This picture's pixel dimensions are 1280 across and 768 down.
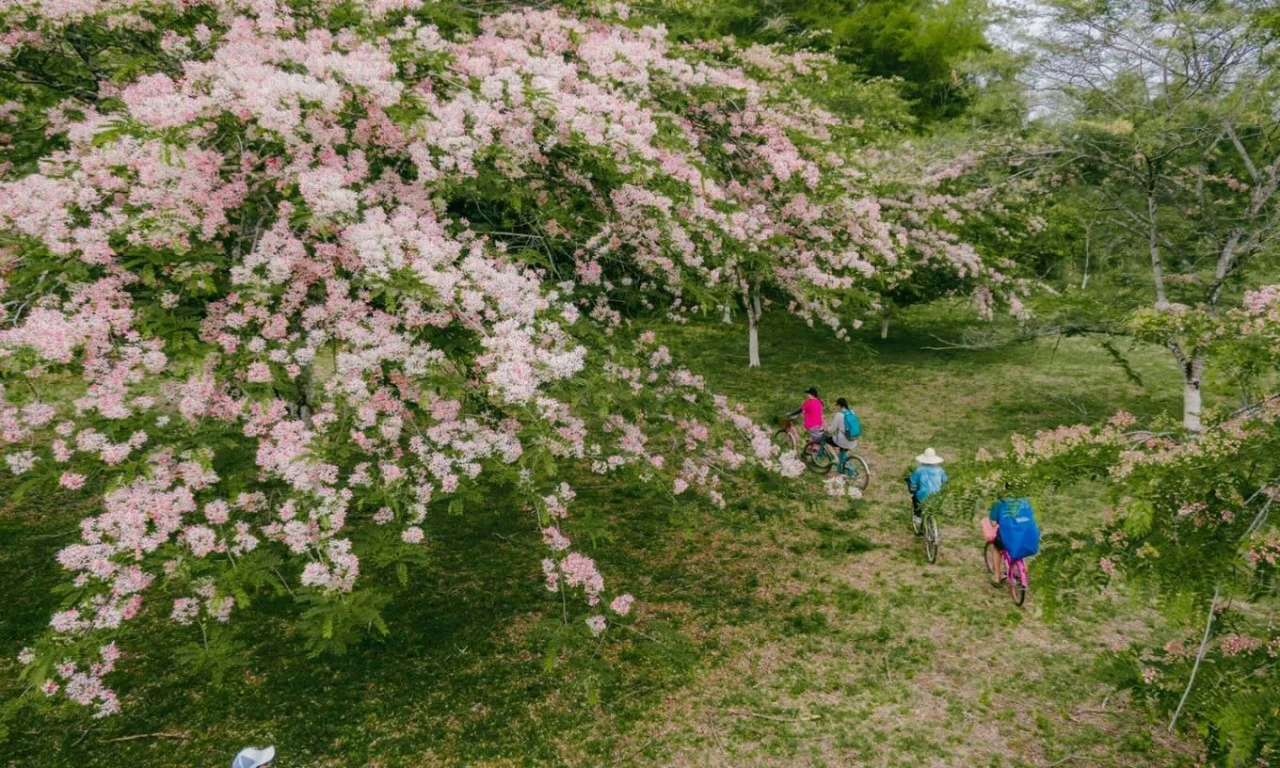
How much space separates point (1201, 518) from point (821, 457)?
925 cm

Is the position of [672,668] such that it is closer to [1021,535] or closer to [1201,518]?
[1021,535]

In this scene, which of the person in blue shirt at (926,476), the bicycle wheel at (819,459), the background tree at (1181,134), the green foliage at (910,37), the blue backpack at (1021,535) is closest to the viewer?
the blue backpack at (1021,535)

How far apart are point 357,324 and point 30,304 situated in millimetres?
2015

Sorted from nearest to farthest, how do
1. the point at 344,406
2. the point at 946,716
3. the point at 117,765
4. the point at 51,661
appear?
the point at 51,661 < the point at 344,406 < the point at 117,765 < the point at 946,716

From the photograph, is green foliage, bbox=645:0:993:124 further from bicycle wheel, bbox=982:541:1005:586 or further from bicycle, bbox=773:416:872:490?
bicycle wheel, bbox=982:541:1005:586

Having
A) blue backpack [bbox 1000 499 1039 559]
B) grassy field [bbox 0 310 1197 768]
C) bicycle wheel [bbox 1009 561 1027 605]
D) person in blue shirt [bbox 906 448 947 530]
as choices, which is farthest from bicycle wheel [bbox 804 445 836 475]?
blue backpack [bbox 1000 499 1039 559]

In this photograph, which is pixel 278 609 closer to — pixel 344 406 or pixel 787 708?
pixel 344 406

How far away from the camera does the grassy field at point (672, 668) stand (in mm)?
5867

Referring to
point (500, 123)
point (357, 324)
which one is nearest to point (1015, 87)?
point (500, 123)

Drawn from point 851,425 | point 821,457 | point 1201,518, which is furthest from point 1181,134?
point 1201,518

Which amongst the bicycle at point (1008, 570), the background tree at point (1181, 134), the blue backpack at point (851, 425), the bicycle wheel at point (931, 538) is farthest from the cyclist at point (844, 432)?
the background tree at point (1181, 134)

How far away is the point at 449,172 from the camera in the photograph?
17.7ft

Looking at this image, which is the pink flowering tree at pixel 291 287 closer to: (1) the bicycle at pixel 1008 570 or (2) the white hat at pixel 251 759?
(2) the white hat at pixel 251 759

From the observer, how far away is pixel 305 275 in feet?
16.5
